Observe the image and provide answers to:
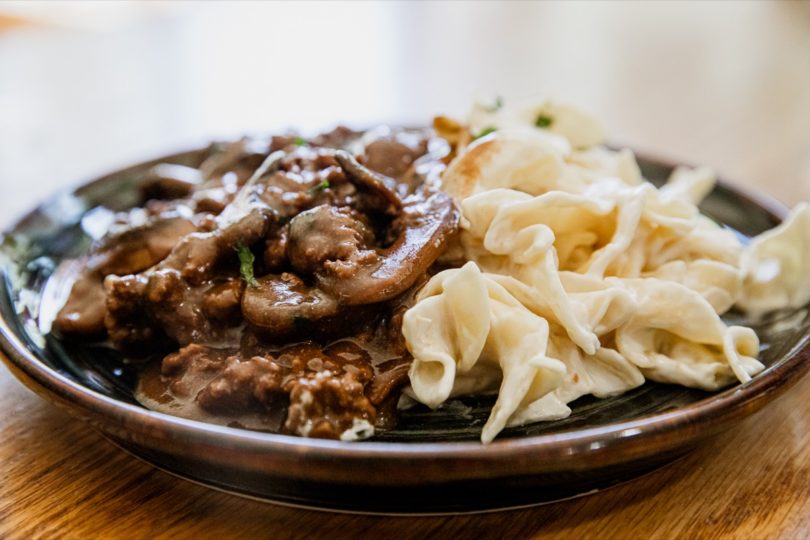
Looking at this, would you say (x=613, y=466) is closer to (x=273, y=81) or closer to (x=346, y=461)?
(x=346, y=461)

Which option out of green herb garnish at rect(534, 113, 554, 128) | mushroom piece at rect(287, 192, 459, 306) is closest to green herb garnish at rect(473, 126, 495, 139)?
green herb garnish at rect(534, 113, 554, 128)

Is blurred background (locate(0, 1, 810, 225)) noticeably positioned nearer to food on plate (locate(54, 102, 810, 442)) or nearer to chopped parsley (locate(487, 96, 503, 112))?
chopped parsley (locate(487, 96, 503, 112))

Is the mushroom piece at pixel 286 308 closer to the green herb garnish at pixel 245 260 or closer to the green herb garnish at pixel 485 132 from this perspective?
the green herb garnish at pixel 245 260

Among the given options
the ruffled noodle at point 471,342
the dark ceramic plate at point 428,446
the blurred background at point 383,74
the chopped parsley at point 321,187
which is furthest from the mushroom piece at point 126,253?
the blurred background at point 383,74

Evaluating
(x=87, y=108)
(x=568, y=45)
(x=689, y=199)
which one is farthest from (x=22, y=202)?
(x=568, y=45)

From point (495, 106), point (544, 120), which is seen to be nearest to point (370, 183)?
point (495, 106)

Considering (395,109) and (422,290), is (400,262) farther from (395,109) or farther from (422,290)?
(395,109)
